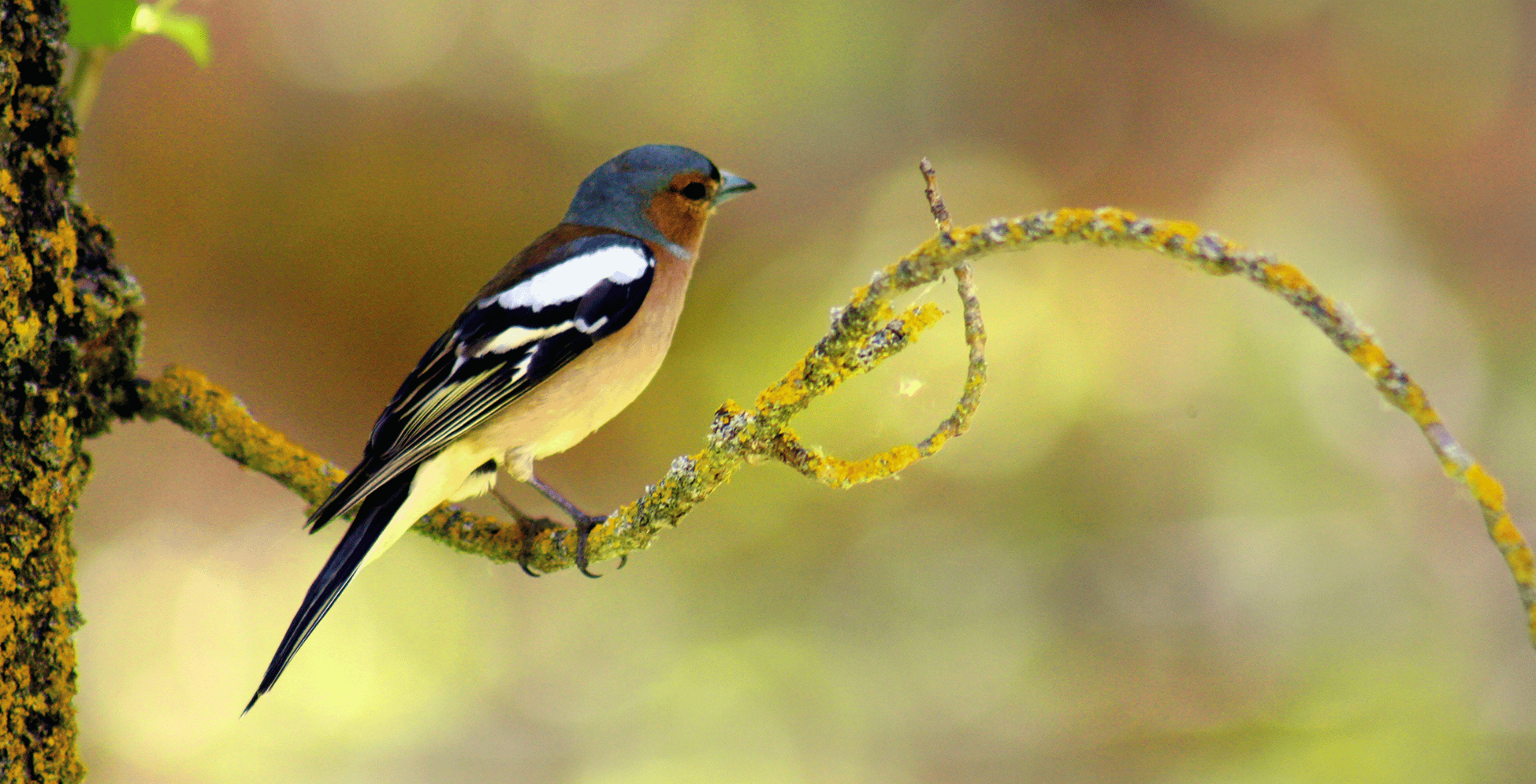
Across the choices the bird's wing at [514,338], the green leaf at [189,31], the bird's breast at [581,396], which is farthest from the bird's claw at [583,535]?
the green leaf at [189,31]

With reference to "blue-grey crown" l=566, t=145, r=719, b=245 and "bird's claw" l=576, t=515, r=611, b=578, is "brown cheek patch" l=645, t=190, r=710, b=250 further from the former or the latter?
"bird's claw" l=576, t=515, r=611, b=578

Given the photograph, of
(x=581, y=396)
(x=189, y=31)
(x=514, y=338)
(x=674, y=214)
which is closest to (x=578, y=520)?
(x=581, y=396)

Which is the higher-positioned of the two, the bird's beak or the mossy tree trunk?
the bird's beak

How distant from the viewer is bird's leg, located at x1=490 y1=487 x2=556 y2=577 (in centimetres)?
187

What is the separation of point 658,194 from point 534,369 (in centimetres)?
47

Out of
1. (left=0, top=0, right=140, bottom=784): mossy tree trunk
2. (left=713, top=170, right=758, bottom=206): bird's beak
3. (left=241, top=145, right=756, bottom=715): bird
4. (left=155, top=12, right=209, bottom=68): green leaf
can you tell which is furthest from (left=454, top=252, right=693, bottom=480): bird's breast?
(left=155, top=12, right=209, bottom=68): green leaf

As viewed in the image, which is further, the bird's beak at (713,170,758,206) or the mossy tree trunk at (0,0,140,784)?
the bird's beak at (713,170,758,206)

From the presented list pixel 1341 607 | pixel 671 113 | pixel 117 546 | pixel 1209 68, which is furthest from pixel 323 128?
pixel 1341 607

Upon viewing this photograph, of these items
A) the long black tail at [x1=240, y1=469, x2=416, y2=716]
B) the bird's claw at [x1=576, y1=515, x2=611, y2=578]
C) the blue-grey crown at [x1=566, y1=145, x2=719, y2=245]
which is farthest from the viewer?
the blue-grey crown at [x1=566, y1=145, x2=719, y2=245]

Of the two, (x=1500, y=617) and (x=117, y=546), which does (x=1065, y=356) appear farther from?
(x=117, y=546)

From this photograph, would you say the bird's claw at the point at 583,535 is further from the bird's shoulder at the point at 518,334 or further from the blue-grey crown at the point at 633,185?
the blue-grey crown at the point at 633,185

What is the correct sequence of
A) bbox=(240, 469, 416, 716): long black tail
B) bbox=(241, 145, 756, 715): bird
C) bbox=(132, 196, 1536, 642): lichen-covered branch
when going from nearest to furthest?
bbox=(132, 196, 1536, 642): lichen-covered branch → bbox=(240, 469, 416, 716): long black tail → bbox=(241, 145, 756, 715): bird

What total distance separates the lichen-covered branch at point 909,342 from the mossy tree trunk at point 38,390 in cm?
65

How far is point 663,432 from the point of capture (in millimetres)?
3791
